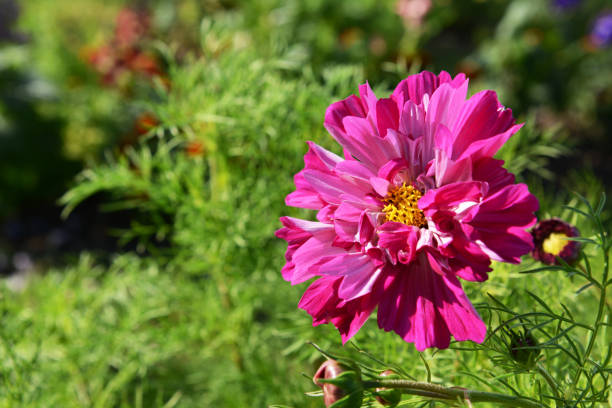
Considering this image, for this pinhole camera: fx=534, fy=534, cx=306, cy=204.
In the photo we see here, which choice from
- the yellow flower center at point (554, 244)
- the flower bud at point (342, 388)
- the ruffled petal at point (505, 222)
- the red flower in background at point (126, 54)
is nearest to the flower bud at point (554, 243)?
the yellow flower center at point (554, 244)

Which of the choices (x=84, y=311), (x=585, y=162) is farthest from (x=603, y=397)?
(x=585, y=162)

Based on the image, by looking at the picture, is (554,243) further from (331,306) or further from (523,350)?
(331,306)

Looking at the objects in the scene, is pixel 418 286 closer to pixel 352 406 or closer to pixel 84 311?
pixel 352 406

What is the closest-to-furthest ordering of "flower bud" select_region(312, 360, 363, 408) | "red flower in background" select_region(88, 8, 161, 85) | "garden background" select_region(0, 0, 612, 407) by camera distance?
1. "flower bud" select_region(312, 360, 363, 408)
2. "garden background" select_region(0, 0, 612, 407)
3. "red flower in background" select_region(88, 8, 161, 85)

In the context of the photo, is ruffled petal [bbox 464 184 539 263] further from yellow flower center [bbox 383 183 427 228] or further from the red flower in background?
the red flower in background

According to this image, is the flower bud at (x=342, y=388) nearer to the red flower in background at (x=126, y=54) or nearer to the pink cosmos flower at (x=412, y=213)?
the pink cosmos flower at (x=412, y=213)

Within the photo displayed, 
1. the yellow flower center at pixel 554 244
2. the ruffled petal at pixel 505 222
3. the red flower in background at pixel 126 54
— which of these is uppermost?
the red flower in background at pixel 126 54

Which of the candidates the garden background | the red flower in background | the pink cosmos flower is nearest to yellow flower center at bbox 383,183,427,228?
the pink cosmos flower
